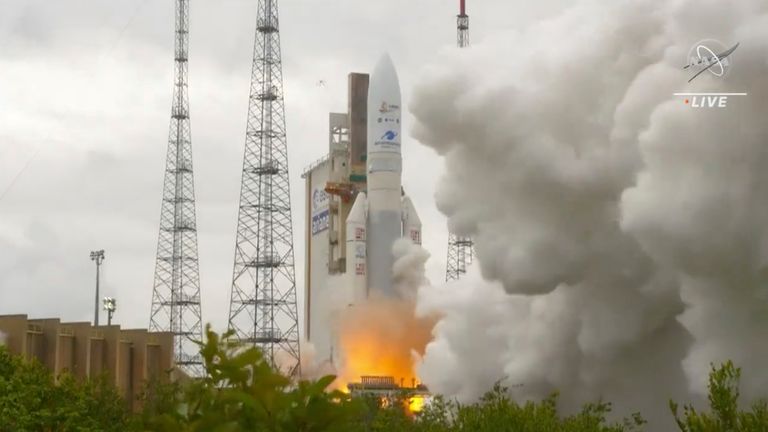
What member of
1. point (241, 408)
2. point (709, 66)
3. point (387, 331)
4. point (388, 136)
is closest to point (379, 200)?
point (388, 136)

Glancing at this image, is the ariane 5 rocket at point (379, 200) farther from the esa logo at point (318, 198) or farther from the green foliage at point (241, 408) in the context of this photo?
the green foliage at point (241, 408)

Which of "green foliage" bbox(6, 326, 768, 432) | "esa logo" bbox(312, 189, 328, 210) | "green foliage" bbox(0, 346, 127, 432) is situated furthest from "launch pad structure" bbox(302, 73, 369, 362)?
"green foliage" bbox(0, 346, 127, 432)

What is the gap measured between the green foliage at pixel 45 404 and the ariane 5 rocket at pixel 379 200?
93.6ft

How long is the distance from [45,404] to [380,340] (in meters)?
33.4

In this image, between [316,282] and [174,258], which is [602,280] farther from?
[316,282]

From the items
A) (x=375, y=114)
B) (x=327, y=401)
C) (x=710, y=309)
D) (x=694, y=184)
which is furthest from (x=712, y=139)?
(x=327, y=401)

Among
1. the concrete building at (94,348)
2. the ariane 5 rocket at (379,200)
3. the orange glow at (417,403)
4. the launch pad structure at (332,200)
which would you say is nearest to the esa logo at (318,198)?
the launch pad structure at (332,200)

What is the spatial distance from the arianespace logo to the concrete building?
2154 cm

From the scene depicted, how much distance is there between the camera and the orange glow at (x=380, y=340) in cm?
6725

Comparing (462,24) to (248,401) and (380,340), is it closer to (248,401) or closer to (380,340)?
(380,340)

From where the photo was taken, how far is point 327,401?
7914 millimetres

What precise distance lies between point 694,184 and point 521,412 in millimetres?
12942

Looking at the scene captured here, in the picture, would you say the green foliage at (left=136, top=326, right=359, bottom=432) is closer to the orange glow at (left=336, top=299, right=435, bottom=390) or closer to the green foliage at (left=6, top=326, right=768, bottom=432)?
the green foliage at (left=6, top=326, right=768, bottom=432)

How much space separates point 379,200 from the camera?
2608 inches
